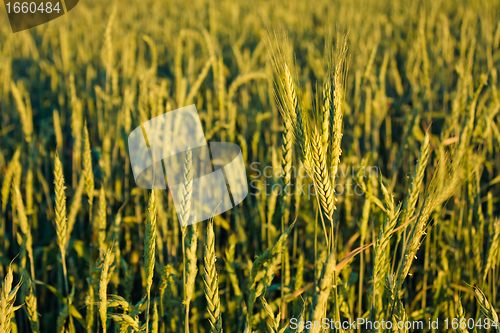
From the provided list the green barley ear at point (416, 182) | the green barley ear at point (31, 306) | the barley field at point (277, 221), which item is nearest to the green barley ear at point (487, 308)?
the barley field at point (277, 221)

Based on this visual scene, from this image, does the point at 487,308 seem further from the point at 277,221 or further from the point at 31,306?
the point at 31,306

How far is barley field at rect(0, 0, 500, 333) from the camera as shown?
2.55 ft

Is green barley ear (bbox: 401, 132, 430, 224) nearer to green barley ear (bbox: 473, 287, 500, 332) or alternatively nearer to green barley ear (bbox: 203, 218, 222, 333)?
green barley ear (bbox: 473, 287, 500, 332)

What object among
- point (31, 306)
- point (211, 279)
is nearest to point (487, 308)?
point (211, 279)

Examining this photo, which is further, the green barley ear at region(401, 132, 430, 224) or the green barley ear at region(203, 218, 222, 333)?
the green barley ear at region(401, 132, 430, 224)

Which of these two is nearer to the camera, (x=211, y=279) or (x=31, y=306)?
(x=211, y=279)

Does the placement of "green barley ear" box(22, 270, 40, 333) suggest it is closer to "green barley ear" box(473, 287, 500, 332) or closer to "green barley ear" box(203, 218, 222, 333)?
"green barley ear" box(203, 218, 222, 333)

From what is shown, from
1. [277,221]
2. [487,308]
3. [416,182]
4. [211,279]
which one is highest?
[416,182]

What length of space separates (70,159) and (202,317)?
5.17 feet

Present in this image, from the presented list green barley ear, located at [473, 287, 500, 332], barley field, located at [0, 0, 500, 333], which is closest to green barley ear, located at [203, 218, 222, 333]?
barley field, located at [0, 0, 500, 333]

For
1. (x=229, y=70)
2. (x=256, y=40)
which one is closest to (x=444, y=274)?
(x=229, y=70)

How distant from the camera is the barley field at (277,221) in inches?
30.6

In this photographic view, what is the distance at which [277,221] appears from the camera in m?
1.47

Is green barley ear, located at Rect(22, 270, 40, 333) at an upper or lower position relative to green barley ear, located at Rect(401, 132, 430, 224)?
lower
